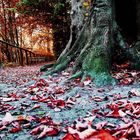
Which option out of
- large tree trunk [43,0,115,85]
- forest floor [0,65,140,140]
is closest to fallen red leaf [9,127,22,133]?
forest floor [0,65,140,140]

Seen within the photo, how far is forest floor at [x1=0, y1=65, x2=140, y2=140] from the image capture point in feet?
6.81

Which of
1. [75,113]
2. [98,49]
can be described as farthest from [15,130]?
[98,49]

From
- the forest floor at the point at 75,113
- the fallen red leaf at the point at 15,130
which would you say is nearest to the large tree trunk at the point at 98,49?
the forest floor at the point at 75,113

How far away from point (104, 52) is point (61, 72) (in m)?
1.55

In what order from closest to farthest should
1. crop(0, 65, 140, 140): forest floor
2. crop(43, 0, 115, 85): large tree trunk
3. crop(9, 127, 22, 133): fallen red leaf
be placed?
crop(0, 65, 140, 140): forest floor, crop(9, 127, 22, 133): fallen red leaf, crop(43, 0, 115, 85): large tree trunk

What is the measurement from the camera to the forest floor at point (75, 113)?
2074 mm

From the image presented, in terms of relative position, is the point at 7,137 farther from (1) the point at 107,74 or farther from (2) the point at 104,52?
(2) the point at 104,52

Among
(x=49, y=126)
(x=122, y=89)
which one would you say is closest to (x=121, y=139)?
(x=49, y=126)

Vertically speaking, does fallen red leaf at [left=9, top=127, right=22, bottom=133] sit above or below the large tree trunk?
below

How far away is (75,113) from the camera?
276 centimetres

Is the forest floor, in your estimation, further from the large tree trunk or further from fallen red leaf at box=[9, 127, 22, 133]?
the large tree trunk

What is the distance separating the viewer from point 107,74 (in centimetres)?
435

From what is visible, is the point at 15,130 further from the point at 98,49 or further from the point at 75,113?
the point at 98,49

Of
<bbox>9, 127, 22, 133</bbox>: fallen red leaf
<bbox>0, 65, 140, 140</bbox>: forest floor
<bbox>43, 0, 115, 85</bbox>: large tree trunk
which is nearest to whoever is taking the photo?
<bbox>0, 65, 140, 140</bbox>: forest floor
